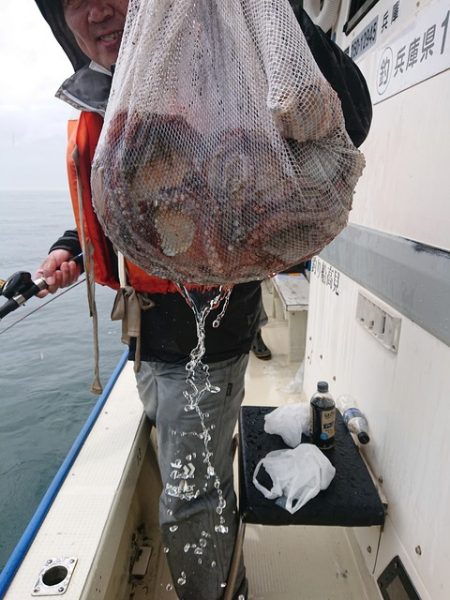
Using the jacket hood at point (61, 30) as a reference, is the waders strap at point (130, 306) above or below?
below

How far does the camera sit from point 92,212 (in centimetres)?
128

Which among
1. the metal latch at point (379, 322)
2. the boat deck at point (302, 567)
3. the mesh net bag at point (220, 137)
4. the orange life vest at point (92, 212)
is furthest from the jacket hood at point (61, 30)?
the boat deck at point (302, 567)

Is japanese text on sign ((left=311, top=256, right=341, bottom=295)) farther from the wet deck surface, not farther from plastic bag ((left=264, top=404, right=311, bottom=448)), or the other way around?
the wet deck surface

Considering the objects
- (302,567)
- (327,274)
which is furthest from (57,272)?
(302,567)

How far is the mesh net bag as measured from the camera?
2.06 ft

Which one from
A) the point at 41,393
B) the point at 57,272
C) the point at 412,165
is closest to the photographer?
the point at 412,165

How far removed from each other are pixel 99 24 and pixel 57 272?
0.86 meters

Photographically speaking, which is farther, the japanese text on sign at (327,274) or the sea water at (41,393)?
the sea water at (41,393)

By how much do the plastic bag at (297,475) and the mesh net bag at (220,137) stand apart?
1.01 m

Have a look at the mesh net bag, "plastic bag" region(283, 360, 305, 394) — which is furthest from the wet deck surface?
the mesh net bag

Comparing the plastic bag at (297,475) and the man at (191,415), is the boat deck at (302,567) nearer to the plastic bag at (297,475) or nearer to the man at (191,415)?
the man at (191,415)

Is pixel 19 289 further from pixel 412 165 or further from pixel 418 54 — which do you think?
pixel 418 54

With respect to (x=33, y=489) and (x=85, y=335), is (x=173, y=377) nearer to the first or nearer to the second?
(x=33, y=489)

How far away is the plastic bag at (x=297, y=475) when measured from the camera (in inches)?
54.2
